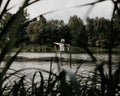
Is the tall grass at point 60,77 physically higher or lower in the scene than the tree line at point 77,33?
lower

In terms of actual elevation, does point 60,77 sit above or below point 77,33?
below

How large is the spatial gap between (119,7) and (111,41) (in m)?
0.12

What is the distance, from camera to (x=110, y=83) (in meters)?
1.03

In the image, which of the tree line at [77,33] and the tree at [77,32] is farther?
the tree line at [77,33]

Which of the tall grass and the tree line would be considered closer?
the tall grass

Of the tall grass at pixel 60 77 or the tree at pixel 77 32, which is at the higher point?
the tree at pixel 77 32

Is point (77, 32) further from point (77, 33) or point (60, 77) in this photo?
point (60, 77)

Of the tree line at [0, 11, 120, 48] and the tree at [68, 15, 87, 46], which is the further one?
the tree line at [0, 11, 120, 48]

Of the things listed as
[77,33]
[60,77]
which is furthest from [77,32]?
[60,77]

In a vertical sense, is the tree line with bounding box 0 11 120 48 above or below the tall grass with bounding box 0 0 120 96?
above

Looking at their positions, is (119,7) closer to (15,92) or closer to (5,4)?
(5,4)

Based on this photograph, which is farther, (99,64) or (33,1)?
(33,1)

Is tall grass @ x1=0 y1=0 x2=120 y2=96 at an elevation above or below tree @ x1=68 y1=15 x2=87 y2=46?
below

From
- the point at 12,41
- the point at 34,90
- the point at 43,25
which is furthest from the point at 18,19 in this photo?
the point at 43,25
